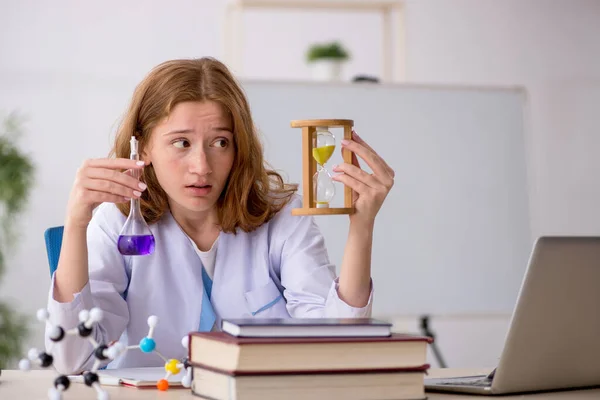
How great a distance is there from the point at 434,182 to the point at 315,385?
113 inches

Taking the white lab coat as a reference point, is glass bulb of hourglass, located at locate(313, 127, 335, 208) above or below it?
above

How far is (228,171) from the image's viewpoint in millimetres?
1756

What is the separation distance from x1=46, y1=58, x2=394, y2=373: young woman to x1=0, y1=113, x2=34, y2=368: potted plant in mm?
2475

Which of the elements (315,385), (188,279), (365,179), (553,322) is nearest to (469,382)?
(553,322)

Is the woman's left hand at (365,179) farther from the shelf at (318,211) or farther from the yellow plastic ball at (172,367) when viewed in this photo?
the yellow plastic ball at (172,367)

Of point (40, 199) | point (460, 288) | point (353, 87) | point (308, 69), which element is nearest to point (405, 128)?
point (353, 87)

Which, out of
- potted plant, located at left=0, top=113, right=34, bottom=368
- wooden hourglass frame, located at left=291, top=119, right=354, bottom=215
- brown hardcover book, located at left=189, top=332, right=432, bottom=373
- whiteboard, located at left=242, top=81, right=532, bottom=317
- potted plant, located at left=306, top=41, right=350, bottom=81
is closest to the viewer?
brown hardcover book, located at left=189, top=332, right=432, bottom=373

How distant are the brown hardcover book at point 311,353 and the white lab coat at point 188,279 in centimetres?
64

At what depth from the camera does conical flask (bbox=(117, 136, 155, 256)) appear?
154 cm

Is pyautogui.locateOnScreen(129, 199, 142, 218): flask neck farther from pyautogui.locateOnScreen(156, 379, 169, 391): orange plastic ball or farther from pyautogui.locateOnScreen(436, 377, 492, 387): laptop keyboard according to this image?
pyautogui.locateOnScreen(436, 377, 492, 387): laptop keyboard

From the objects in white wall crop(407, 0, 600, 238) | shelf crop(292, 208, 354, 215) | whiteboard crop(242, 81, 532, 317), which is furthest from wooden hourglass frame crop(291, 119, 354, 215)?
white wall crop(407, 0, 600, 238)

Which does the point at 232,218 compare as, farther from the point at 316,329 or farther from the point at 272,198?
the point at 316,329

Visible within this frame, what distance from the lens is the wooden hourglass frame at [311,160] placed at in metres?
1.45

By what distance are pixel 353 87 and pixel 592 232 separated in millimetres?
2520
